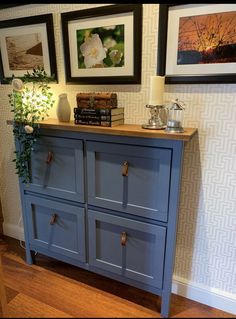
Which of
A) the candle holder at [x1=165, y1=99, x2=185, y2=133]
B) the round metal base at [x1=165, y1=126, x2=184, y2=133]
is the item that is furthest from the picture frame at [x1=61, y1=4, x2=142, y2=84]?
the round metal base at [x1=165, y1=126, x2=184, y2=133]

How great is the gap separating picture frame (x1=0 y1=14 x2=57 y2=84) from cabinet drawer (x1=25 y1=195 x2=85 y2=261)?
0.86 metres

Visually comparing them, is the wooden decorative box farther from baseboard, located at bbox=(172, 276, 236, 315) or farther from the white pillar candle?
baseboard, located at bbox=(172, 276, 236, 315)

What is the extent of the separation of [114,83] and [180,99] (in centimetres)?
41

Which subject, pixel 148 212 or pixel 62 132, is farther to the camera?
pixel 62 132

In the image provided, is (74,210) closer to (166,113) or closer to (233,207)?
(166,113)

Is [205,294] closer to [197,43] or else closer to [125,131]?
[125,131]

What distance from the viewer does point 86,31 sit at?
4.71 ft

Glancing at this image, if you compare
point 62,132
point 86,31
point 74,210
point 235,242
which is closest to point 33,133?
point 62,132

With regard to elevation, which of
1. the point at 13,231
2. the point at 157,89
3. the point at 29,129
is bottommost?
the point at 13,231

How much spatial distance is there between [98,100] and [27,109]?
0.47m

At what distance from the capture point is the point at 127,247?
1.39 meters

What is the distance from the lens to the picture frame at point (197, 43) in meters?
1.15

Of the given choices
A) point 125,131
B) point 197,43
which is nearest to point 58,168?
point 125,131

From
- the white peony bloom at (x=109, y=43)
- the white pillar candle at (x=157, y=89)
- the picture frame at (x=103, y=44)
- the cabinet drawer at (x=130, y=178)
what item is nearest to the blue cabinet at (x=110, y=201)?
the cabinet drawer at (x=130, y=178)
